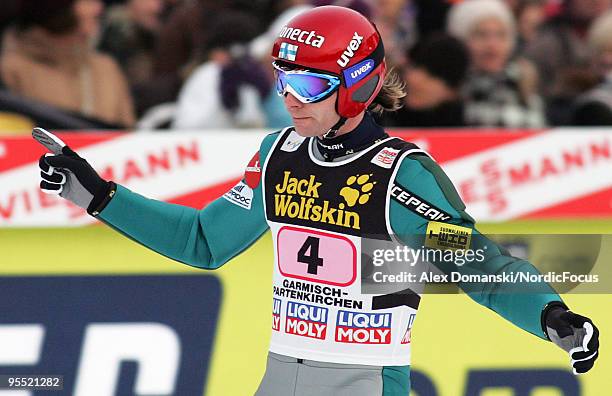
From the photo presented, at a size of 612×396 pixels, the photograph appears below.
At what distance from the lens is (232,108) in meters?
6.72

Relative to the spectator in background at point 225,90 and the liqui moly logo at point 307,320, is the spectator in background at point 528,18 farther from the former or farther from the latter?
the liqui moly logo at point 307,320

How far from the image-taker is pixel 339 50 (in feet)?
12.0

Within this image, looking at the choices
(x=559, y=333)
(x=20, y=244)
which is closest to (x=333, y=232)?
(x=559, y=333)

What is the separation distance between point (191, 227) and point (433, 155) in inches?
72.9

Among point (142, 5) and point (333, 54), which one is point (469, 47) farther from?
point (333, 54)

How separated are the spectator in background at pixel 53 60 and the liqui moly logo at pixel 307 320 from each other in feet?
10.8

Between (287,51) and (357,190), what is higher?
(287,51)

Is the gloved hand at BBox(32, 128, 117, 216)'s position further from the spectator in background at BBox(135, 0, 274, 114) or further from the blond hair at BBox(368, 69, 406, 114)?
the spectator in background at BBox(135, 0, 274, 114)

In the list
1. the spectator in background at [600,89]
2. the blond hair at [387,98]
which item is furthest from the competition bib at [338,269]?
the spectator in background at [600,89]

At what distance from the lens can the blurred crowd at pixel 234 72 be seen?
6727mm

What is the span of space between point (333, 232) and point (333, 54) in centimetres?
52

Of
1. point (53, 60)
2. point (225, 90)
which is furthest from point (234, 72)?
point (53, 60)

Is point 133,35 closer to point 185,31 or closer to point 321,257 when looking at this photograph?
point 185,31

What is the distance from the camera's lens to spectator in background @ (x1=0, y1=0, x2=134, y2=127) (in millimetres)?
6816
